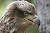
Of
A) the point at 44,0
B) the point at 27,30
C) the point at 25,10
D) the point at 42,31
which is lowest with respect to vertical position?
the point at 27,30

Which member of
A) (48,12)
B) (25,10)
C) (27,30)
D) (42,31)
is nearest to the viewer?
(48,12)

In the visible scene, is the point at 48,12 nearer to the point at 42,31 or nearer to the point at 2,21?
the point at 42,31

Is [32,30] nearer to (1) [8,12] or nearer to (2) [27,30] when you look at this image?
(2) [27,30]

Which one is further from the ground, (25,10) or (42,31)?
(25,10)

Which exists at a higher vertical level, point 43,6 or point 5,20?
point 43,6

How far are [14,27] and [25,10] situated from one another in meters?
0.21

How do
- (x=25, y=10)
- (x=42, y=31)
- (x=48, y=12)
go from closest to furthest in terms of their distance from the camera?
(x=48, y=12) < (x=42, y=31) < (x=25, y=10)

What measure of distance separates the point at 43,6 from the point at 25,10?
0.36 m

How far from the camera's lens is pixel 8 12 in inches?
42.8

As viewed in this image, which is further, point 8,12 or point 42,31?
point 8,12

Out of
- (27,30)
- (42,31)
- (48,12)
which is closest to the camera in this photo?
(48,12)

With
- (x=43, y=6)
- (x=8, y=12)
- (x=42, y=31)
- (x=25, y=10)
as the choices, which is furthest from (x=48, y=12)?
(x=8, y=12)

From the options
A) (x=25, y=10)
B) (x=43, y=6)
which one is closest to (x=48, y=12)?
(x=43, y=6)

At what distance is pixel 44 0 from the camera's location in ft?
2.28
